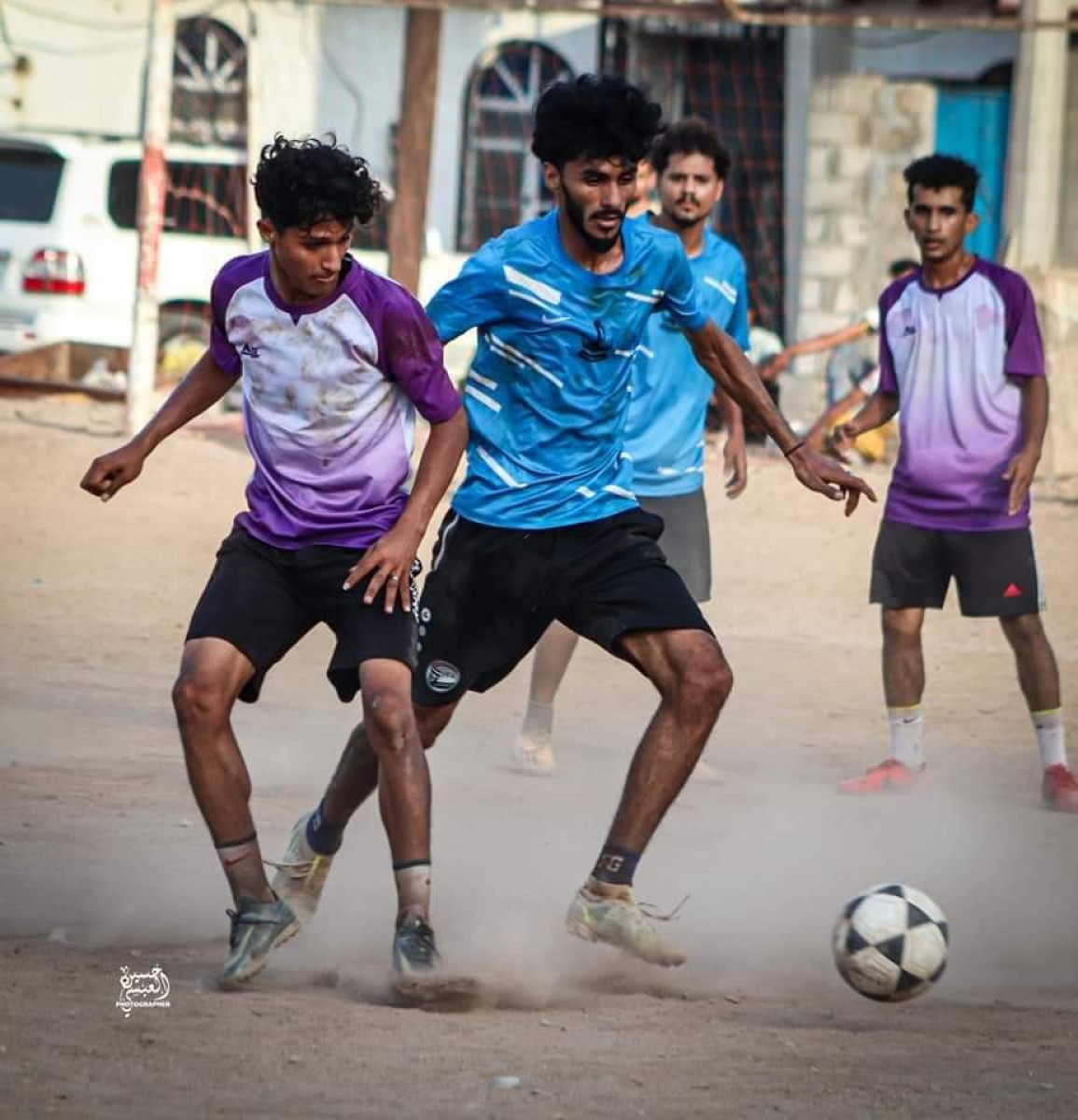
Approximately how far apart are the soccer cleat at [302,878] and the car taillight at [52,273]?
13279mm

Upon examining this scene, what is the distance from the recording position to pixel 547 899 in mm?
5789

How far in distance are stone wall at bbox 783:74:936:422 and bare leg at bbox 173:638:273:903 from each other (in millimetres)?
15113

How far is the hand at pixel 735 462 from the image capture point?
25.5ft

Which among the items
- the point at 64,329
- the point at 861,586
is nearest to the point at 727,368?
the point at 861,586

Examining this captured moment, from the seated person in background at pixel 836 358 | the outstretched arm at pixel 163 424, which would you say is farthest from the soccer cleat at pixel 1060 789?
the seated person in background at pixel 836 358

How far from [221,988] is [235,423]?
12.0m

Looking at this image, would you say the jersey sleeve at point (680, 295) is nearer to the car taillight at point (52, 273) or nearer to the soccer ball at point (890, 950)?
the soccer ball at point (890, 950)

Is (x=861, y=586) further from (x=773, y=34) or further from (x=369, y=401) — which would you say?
(x=773, y=34)

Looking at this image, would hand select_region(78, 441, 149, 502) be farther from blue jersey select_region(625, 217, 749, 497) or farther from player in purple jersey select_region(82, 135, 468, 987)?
blue jersey select_region(625, 217, 749, 497)

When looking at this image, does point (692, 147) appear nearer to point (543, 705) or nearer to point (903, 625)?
point (903, 625)

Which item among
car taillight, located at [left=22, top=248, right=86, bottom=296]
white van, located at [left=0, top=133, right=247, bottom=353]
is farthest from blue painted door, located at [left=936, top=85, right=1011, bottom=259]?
car taillight, located at [left=22, top=248, right=86, bottom=296]

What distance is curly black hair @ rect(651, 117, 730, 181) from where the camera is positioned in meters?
7.44

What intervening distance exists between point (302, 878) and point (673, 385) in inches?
108

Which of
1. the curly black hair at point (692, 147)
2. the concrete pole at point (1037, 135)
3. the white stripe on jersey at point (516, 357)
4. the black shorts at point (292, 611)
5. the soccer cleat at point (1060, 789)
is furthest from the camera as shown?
the concrete pole at point (1037, 135)
